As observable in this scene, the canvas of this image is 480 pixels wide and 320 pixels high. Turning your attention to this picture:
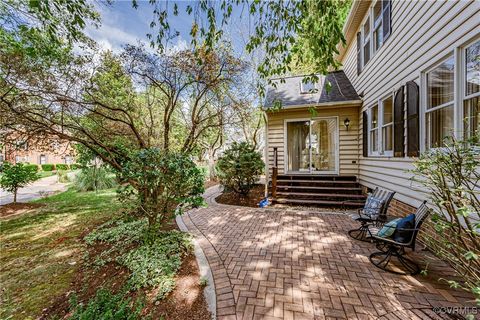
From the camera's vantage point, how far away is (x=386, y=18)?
17.6 ft

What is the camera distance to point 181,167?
12.3 feet

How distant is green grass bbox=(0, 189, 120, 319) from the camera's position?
290 cm

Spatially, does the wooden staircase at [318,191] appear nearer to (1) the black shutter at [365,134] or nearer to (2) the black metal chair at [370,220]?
(1) the black shutter at [365,134]

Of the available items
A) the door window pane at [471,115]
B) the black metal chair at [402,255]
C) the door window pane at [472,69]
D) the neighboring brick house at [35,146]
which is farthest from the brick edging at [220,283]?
the door window pane at [472,69]

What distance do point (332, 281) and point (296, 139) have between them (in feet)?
23.3

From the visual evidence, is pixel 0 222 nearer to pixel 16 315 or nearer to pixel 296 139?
pixel 16 315

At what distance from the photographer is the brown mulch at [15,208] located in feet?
23.3

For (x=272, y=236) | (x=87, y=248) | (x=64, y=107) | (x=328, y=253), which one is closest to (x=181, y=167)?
(x=272, y=236)

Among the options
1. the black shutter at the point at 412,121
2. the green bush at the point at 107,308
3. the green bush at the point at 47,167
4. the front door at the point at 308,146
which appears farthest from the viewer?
the green bush at the point at 47,167

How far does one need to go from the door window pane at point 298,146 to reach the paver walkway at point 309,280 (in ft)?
15.9

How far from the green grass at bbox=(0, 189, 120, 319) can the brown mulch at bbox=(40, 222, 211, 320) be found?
179 millimetres

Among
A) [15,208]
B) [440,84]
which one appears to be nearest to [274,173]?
[440,84]

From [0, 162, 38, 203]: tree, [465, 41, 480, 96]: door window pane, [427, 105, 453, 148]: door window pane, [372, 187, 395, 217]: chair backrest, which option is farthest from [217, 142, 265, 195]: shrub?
[0, 162, 38, 203]: tree

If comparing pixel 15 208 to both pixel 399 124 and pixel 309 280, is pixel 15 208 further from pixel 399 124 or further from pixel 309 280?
pixel 399 124
